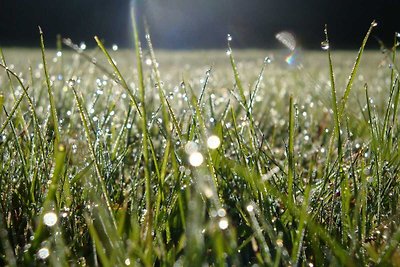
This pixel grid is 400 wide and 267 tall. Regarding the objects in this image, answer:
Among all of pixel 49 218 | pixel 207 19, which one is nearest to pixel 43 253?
pixel 49 218

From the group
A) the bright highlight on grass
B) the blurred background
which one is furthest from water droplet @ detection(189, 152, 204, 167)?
the blurred background

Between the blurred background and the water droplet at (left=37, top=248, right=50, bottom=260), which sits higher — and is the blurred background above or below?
below

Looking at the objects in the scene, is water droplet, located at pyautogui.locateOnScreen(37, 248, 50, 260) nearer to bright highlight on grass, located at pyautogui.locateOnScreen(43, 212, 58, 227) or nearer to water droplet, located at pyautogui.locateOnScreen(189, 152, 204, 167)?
bright highlight on grass, located at pyautogui.locateOnScreen(43, 212, 58, 227)

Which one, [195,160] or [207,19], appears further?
[207,19]

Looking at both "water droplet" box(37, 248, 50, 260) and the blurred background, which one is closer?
"water droplet" box(37, 248, 50, 260)

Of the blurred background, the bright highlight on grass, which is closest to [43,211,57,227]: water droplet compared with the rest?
the bright highlight on grass

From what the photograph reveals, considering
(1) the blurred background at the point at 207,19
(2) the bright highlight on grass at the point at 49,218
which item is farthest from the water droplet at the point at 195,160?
(1) the blurred background at the point at 207,19

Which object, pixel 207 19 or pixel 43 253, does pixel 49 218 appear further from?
pixel 207 19

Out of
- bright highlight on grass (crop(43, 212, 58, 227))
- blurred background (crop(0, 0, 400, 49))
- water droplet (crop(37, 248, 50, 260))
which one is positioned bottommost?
blurred background (crop(0, 0, 400, 49))

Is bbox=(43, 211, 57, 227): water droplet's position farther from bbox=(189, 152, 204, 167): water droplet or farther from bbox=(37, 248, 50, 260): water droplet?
bbox=(189, 152, 204, 167): water droplet
